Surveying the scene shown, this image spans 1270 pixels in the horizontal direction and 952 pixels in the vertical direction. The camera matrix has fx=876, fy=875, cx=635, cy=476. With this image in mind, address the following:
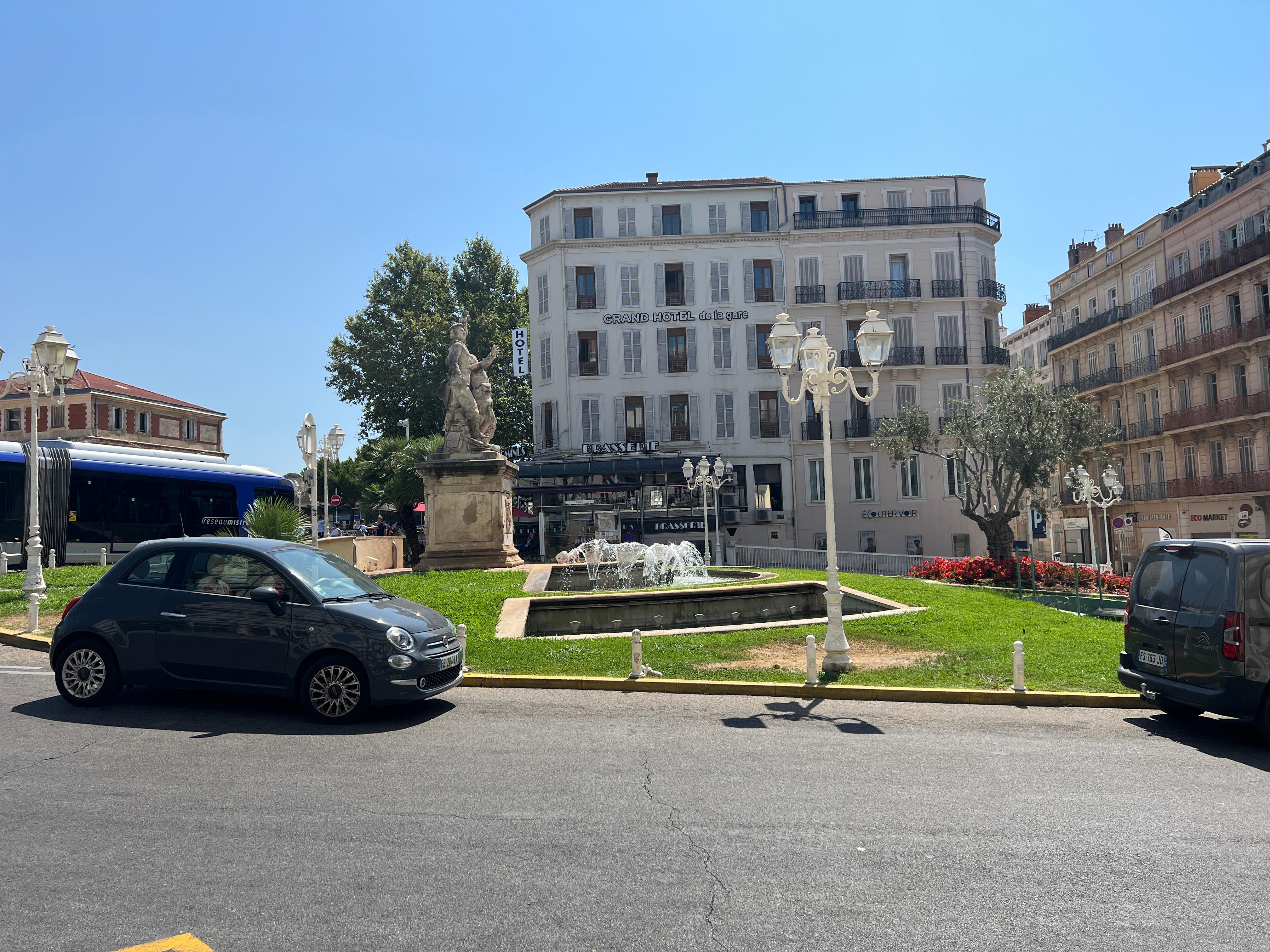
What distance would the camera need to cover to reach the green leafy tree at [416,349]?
1829 inches

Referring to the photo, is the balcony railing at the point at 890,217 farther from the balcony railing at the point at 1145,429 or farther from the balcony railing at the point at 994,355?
the balcony railing at the point at 1145,429

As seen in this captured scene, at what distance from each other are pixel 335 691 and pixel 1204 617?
7692 millimetres

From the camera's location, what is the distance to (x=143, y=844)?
4.62m

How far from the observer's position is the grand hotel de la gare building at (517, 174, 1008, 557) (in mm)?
41906

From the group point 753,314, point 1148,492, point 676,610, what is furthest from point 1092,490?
point 676,610

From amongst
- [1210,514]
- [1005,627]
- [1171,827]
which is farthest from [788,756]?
[1210,514]

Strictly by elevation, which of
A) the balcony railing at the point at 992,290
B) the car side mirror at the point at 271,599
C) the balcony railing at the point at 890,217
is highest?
the balcony railing at the point at 890,217

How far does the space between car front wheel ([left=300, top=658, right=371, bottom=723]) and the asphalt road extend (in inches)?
7.4

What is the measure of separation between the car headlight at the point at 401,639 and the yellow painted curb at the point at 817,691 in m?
2.21

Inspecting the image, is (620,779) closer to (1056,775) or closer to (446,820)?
(446,820)

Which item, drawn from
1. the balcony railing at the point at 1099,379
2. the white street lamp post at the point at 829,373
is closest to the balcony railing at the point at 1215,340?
the balcony railing at the point at 1099,379

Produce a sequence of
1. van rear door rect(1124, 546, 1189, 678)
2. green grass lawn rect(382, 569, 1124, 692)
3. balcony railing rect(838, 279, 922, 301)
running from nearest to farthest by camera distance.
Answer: van rear door rect(1124, 546, 1189, 678) < green grass lawn rect(382, 569, 1124, 692) < balcony railing rect(838, 279, 922, 301)

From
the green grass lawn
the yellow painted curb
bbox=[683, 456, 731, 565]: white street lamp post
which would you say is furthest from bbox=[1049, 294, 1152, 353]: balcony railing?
the yellow painted curb

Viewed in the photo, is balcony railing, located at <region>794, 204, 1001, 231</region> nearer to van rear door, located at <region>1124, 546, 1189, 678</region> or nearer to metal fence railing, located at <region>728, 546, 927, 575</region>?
metal fence railing, located at <region>728, 546, 927, 575</region>
